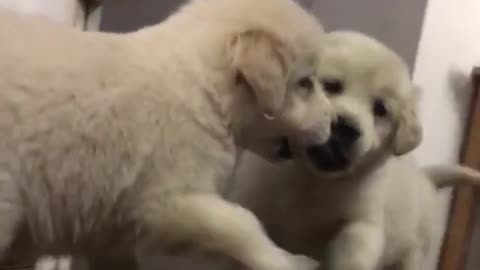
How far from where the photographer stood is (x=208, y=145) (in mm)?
1145

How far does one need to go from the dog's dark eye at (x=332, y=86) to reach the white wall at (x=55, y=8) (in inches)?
22.4

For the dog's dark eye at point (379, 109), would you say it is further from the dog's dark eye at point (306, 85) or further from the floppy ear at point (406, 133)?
the dog's dark eye at point (306, 85)

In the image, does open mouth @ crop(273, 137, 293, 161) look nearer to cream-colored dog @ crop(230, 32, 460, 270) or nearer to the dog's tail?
cream-colored dog @ crop(230, 32, 460, 270)

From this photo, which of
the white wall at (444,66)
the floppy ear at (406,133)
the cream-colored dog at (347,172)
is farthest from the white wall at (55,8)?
the white wall at (444,66)

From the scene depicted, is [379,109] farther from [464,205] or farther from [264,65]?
[464,205]

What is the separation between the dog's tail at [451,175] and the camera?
5.88 feet

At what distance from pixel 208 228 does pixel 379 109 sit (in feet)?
1.70

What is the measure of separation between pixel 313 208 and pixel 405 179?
0.84ft

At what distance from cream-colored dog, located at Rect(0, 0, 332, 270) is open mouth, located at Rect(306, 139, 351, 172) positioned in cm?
21

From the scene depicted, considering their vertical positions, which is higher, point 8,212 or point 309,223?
point 8,212

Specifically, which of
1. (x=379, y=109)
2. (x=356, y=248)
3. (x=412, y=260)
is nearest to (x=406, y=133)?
(x=379, y=109)

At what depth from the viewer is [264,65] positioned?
1124mm

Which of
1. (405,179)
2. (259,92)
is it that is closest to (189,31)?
(259,92)

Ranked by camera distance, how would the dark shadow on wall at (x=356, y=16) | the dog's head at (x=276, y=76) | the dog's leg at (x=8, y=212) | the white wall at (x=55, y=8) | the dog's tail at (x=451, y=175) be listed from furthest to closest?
the dark shadow on wall at (x=356, y=16)
the dog's tail at (x=451, y=175)
the white wall at (x=55, y=8)
the dog's head at (x=276, y=76)
the dog's leg at (x=8, y=212)
